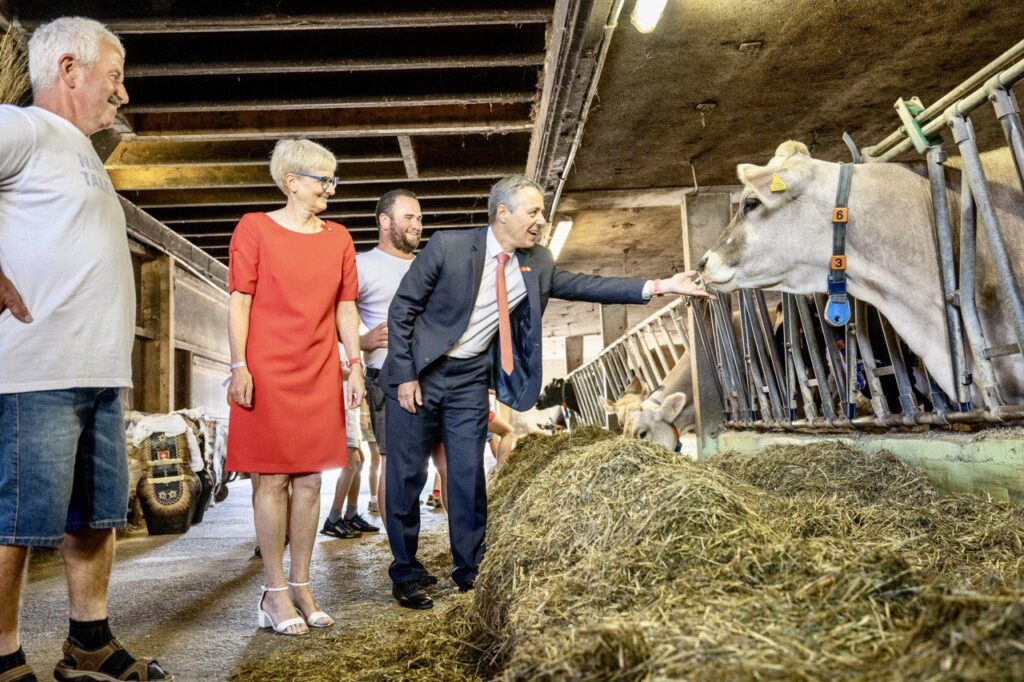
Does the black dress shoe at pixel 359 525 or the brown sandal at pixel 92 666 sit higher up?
the brown sandal at pixel 92 666

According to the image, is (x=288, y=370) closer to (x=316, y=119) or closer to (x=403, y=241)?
(x=403, y=241)

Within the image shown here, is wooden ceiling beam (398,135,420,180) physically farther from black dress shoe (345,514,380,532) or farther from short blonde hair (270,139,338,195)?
short blonde hair (270,139,338,195)

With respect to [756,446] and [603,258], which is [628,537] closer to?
[756,446]

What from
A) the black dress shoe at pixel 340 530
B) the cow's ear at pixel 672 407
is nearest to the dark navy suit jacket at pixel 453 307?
the black dress shoe at pixel 340 530

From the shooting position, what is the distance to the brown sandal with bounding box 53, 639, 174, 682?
209 centimetres

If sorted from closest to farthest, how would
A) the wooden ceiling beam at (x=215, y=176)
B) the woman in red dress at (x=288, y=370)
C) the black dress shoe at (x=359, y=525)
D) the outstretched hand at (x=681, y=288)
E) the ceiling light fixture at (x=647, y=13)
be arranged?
the woman in red dress at (x=288, y=370) → the outstretched hand at (x=681, y=288) → the ceiling light fixture at (x=647, y=13) → the black dress shoe at (x=359, y=525) → the wooden ceiling beam at (x=215, y=176)

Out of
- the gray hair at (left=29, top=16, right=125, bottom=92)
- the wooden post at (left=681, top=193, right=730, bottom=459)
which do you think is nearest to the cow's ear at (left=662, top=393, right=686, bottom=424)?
the wooden post at (left=681, top=193, right=730, bottom=459)

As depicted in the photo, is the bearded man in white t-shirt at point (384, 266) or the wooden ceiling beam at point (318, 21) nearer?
the bearded man in white t-shirt at point (384, 266)

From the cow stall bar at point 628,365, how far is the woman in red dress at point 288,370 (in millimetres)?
3933

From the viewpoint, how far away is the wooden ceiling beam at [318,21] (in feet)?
13.9

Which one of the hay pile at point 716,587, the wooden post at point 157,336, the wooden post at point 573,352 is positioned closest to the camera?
the hay pile at point 716,587

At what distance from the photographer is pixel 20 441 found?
6.35ft

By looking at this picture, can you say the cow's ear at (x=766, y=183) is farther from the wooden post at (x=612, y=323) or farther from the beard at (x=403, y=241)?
the wooden post at (x=612, y=323)

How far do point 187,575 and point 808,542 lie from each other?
3.31m
